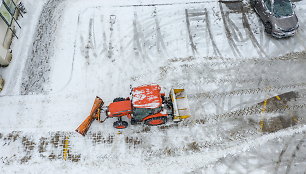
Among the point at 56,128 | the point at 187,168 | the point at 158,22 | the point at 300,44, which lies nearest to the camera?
the point at 187,168

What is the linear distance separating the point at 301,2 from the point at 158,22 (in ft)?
29.8

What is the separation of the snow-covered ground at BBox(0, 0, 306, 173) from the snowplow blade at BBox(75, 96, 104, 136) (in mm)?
507

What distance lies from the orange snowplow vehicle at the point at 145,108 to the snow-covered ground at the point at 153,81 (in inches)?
26.5

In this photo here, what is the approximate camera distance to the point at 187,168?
35.3 feet

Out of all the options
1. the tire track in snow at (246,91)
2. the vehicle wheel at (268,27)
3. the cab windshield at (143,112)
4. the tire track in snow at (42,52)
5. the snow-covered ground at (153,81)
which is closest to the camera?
the cab windshield at (143,112)

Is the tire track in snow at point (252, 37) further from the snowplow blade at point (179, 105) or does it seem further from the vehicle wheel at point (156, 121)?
the vehicle wheel at point (156, 121)

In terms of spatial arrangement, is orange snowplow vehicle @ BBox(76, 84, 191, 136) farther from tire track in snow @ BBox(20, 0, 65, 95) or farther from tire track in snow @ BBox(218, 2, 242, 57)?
A: tire track in snow @ BBox(218, 2, 242, 57)

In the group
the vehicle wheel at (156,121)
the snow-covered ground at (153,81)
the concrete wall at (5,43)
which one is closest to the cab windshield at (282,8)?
the snow-covered ground at (153,81)

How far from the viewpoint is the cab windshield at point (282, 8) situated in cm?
1377

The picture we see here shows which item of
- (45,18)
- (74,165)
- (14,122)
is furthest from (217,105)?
(45,18)

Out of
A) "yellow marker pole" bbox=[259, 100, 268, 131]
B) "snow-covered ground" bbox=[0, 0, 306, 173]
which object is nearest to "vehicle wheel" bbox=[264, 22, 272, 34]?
"snow-covered ground" bbox=[0, 0, 306, 173]

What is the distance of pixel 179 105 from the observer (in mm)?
11438

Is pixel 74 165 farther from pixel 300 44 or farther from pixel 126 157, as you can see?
pixel 300 44

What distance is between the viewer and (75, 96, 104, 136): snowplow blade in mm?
11031
